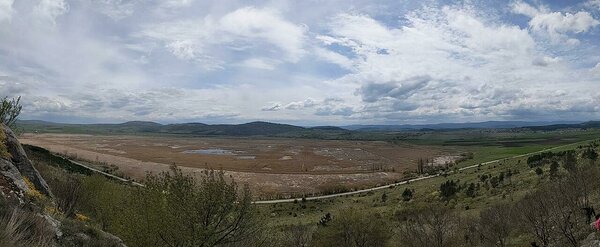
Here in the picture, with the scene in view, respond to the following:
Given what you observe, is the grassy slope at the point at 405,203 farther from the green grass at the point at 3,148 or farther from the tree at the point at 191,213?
the green grass at the point at 3,148

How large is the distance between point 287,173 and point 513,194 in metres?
70.8

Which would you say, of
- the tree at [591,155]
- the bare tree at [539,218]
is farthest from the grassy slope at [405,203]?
the bare tree at [539,218]

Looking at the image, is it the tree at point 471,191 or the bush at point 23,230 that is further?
the tree at point 471,191

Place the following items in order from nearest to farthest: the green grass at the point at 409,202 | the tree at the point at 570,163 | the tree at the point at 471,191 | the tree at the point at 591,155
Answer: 1. the tree at the point at 570,163
2. the green grass at the point at 409,202
3. the tree at the point at 591,155
4. the tree at the point at 471,191

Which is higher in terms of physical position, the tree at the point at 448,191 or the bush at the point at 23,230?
the bush at the point at 23,230

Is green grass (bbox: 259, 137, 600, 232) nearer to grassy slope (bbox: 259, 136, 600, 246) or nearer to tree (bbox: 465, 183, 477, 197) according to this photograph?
grassy slope (bbox: 259, 136, 600, 246)

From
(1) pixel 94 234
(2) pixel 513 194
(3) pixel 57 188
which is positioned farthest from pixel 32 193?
(2) pixel 513 194

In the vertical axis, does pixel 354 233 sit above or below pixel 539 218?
below

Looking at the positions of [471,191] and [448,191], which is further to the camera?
[448,191]

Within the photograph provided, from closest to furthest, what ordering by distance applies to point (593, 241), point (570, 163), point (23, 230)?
point (23, 230), point (593, 241), point (570, 163)

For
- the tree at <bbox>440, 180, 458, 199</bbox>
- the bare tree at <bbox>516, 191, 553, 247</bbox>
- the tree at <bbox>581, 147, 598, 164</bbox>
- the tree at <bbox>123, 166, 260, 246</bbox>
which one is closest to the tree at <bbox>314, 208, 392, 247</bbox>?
the bare tree at <bbox>516, 191, 553, 247</bbox>

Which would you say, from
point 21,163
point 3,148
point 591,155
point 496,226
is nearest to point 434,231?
point 496,226

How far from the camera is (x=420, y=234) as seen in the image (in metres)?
30.3

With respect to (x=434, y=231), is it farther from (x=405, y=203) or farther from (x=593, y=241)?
(x=405, y=203)
